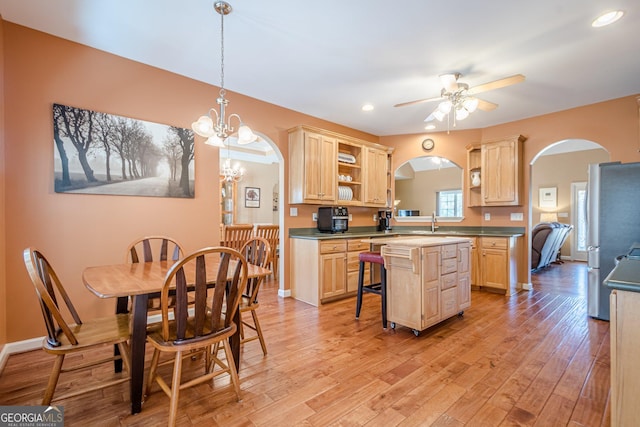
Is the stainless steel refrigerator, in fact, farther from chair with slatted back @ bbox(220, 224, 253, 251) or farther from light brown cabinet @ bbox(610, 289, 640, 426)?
chair with slatted back @ bbox(220, 224, 253, 251)

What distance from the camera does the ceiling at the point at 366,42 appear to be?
2186mm

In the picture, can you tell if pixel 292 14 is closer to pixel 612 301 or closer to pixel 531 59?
pixel 531 59

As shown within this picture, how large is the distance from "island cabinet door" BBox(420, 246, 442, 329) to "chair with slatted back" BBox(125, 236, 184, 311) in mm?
2250

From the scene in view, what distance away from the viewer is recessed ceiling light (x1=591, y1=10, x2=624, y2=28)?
86.3 inches

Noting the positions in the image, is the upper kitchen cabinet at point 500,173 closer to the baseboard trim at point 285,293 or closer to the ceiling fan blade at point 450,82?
the ceiling fan blade at point 450,82

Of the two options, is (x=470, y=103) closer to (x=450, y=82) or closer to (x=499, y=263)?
(x=450, y=82)

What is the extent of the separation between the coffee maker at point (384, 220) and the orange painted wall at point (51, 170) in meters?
3.10

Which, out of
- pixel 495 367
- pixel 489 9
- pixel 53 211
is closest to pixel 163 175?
pixel 53 211

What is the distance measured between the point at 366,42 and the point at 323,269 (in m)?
2.60

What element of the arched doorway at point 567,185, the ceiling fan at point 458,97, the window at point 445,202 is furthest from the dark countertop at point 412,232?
the window at point 445,202

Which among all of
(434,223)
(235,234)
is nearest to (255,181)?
(235,234)

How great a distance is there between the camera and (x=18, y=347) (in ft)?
7.89

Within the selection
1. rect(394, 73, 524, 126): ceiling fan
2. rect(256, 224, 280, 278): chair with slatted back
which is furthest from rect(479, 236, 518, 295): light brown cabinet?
rect(256, 224, 280, 278): chair with slatted back

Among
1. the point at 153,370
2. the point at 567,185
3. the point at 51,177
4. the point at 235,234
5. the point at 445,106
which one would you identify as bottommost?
the point at 153,370
